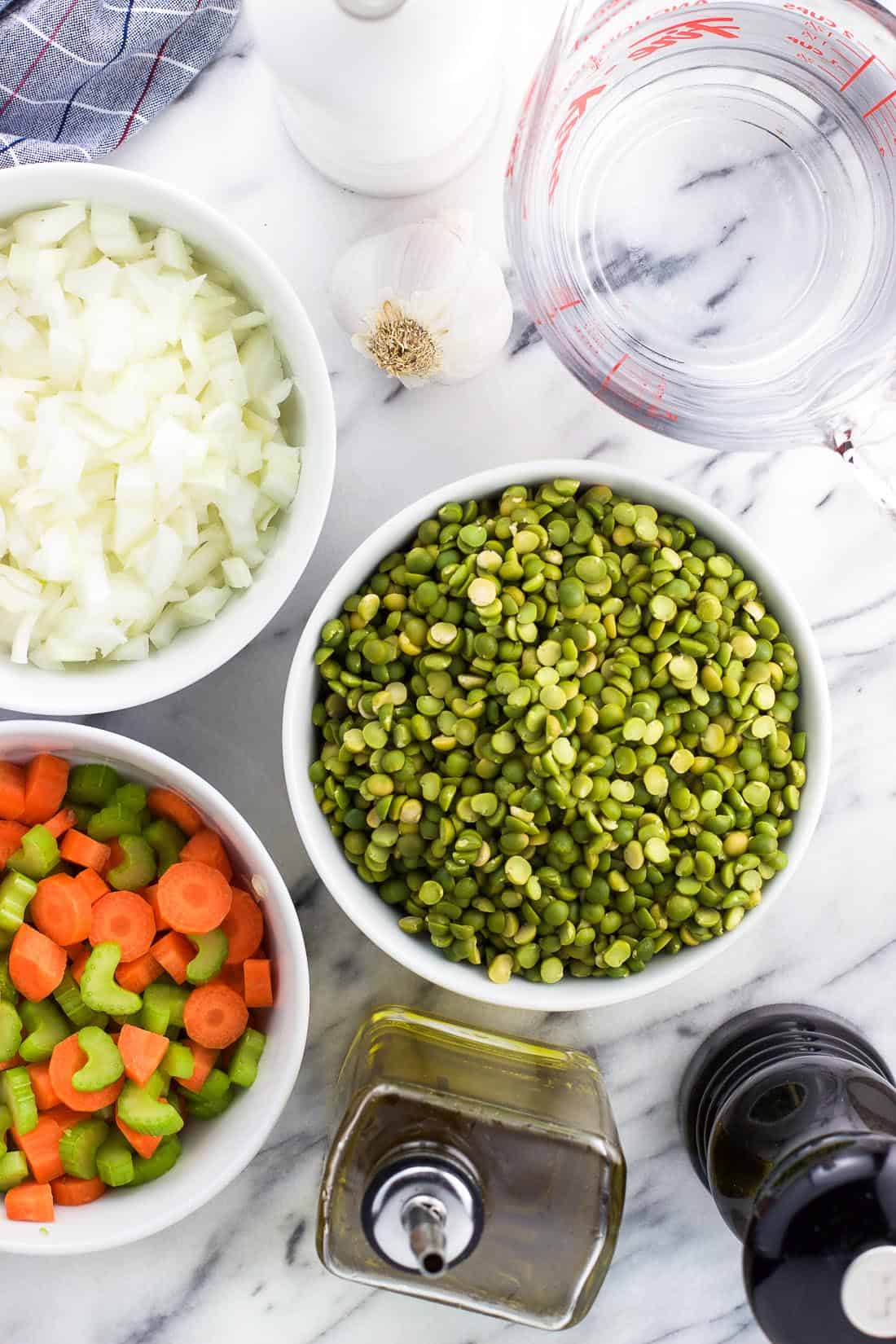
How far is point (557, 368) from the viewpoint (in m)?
1.43

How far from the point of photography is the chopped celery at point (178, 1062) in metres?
1.25

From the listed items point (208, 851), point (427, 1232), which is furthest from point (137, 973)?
point (427, 1232)

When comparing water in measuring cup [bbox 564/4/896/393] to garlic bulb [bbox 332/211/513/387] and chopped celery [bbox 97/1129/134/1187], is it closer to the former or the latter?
garlic bulb [bbox 332/211/513/387]

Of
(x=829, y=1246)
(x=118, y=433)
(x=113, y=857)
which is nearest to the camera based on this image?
(x=829, y=1246)

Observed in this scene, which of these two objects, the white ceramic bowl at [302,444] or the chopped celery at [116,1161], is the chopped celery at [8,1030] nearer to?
the chopped celery at [116,1161]

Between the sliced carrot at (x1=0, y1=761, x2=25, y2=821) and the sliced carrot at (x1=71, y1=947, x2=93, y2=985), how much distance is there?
0.55 ft

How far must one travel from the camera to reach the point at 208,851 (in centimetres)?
129

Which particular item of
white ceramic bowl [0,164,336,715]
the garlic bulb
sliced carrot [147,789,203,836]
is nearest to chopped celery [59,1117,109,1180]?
sliced carrot [147,789,203,836]

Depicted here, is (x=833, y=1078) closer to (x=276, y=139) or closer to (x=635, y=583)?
(x=635, y=583)

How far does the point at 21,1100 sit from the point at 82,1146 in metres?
0.09

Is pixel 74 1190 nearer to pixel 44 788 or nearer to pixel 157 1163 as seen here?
pixel 157 1163

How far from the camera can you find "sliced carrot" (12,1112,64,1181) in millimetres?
1241

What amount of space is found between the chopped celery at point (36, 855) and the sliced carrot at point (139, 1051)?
189 millimetres

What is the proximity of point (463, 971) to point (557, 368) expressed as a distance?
0.72 metres
